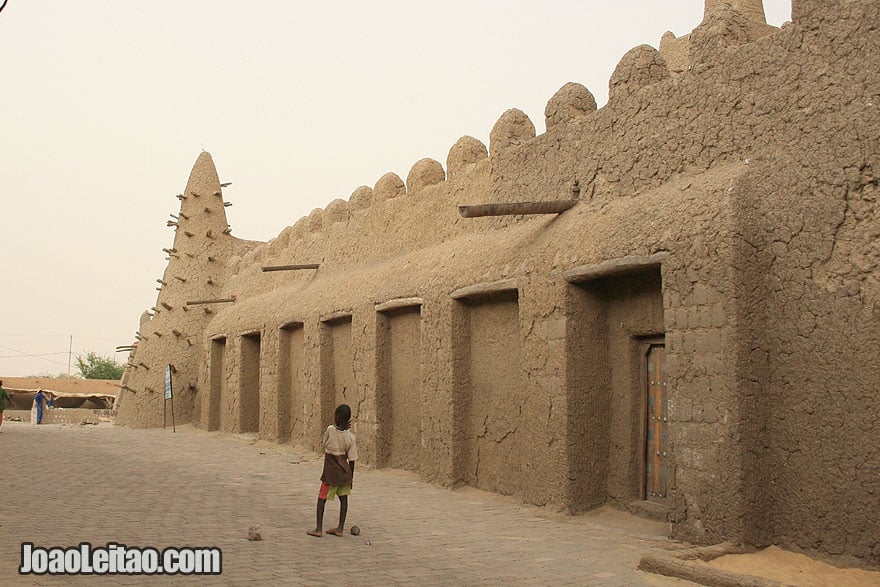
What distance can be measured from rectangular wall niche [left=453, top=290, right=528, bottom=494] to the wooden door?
1.50 m

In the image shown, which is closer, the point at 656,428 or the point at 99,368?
the point at 656,428

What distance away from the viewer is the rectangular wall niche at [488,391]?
8797mm

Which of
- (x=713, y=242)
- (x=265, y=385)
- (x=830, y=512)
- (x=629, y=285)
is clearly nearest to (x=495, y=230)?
(x=629, y=285)

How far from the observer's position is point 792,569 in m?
5.42

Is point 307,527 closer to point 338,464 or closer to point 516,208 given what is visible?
Result: point 338,464

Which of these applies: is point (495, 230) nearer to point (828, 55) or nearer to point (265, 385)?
point (828, 55)

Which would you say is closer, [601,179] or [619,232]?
[619,232]

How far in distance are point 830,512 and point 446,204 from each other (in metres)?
6.64

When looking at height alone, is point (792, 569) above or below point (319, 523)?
below

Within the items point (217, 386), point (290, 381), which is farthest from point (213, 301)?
point (290, 381)

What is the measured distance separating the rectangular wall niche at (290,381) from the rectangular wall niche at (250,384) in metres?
2.01

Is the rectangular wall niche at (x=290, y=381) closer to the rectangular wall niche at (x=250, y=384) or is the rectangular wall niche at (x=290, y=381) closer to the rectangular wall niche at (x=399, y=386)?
the rectangular wall niche at (x=250, y=384)

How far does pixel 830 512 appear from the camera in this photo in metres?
5.49

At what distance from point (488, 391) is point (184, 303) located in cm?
1343
